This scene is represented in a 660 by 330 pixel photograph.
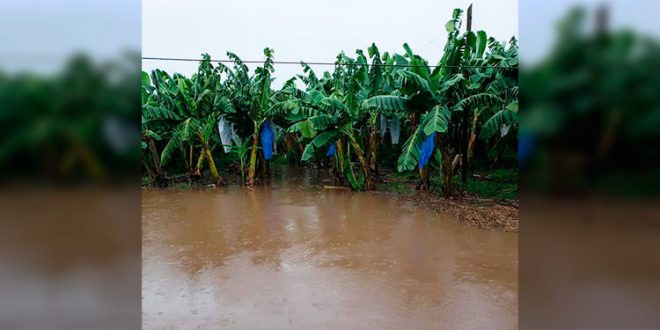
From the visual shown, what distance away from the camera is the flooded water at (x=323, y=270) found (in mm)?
3969

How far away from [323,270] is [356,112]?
18.9ft

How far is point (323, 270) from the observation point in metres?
5.36

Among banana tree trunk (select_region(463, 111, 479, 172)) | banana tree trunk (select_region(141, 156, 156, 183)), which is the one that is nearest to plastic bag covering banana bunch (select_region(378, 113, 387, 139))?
banana tree trunk (select_region(463, 111, 479, 172))

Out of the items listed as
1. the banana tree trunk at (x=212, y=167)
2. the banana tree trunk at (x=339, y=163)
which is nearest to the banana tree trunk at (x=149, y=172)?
the banana tree trunk at (x=212, y=167)

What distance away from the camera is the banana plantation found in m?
8.70

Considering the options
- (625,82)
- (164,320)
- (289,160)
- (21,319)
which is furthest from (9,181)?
(289,160)

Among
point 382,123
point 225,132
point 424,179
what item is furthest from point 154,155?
point 424,179

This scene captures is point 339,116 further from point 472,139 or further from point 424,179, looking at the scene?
point 472,139

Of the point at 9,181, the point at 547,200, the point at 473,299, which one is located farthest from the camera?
the point at 473,299

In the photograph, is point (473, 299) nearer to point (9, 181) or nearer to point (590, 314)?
point (590, 314)

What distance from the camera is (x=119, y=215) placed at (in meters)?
1.06

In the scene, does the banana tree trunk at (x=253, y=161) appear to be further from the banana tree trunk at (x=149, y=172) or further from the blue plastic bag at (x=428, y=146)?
the blue plastic bag at (x=428, y=146)

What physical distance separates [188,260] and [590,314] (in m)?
5.49

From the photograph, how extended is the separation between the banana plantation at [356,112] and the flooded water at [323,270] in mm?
2049
